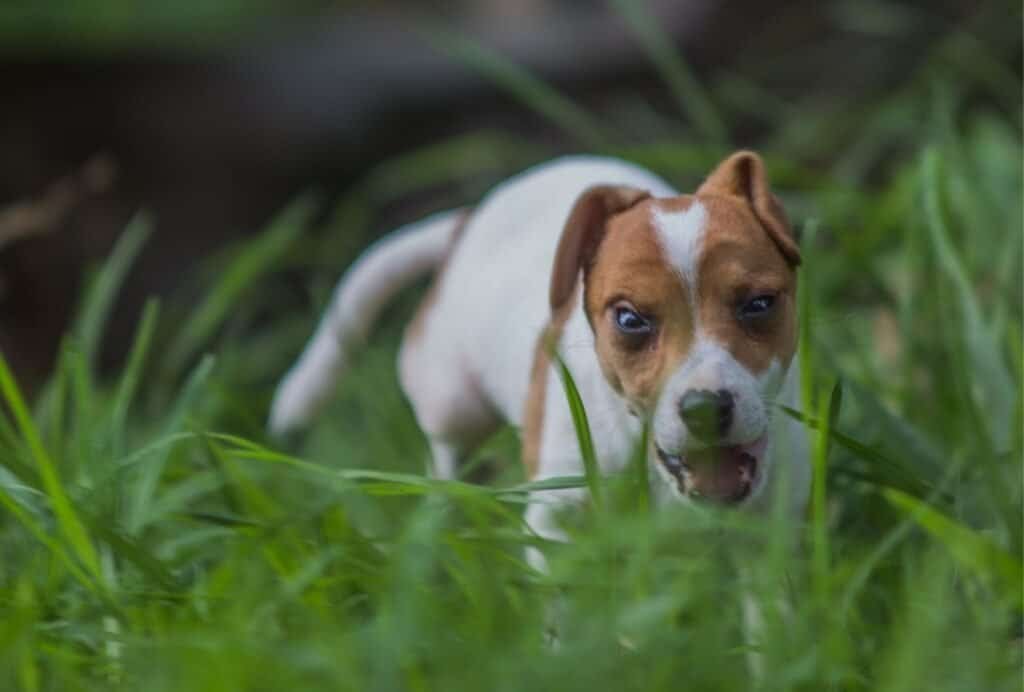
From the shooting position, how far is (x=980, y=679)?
1741 mm

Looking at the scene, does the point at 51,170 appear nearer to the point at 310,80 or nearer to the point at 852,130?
the point at 310,80

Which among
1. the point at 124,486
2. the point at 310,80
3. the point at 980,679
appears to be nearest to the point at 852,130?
the point at 310,80

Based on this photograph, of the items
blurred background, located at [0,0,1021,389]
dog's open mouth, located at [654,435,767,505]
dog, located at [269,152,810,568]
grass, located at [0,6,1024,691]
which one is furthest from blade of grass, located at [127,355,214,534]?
blurred background, located at [0,0,1021,389]

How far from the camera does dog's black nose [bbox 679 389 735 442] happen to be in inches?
76.0

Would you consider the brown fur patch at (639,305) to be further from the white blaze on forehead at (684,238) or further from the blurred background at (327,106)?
the blurred background at (327,106)

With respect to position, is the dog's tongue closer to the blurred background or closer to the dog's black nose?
the dog's black nose

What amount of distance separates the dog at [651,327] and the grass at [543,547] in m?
0.06

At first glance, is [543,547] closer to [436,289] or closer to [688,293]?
[688,293]

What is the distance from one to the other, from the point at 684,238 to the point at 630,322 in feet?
0.45

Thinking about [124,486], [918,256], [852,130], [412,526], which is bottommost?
[124,486]

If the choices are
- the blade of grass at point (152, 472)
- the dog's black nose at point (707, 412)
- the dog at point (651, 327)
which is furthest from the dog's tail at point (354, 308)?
the dog's black nose at point (707, 412)

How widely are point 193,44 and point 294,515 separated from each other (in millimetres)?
4310

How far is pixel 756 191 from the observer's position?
2139 millimetres

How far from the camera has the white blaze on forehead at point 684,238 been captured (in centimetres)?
200
